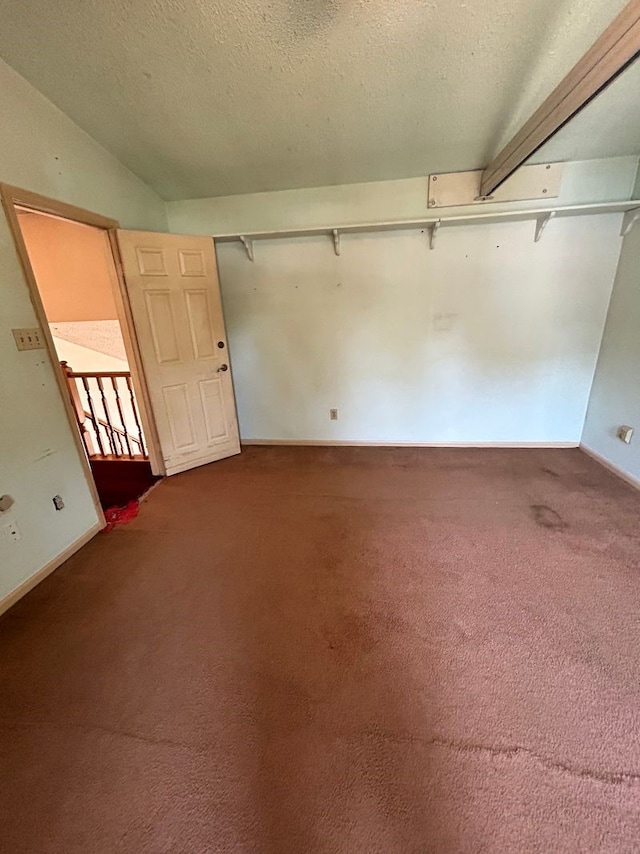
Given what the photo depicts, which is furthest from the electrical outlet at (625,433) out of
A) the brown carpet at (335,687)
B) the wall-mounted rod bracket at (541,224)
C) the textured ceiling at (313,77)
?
the textured ceiling at (313,77)

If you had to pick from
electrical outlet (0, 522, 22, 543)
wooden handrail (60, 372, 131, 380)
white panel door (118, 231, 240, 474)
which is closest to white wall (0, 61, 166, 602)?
electrical outlet (0, 522, 22, 543)

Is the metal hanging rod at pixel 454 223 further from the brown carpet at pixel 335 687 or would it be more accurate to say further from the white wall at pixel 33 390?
the brown carpet at pixel 335 687

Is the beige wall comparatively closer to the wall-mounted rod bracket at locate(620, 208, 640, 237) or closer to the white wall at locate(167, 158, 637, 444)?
the white wall at locate(167, 158, 637, 444)

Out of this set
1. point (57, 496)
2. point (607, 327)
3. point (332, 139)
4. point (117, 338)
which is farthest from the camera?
point (117, 338)

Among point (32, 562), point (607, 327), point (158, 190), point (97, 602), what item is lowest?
point (97, 602)

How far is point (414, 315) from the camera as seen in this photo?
3.12 m

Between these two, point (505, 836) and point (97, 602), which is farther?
point (97, 602)

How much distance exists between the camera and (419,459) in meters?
3.22

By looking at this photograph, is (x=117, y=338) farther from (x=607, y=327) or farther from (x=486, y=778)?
(x=607, y=327)

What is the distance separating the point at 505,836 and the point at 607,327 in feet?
11.1

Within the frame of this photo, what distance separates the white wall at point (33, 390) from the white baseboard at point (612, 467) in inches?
156

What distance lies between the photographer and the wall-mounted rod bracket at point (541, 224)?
104 inches

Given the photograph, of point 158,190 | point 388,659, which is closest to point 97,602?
point 388,659

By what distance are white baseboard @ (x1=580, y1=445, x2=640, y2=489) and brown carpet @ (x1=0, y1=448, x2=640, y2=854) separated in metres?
0.41
